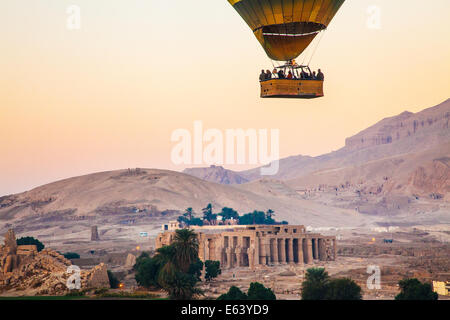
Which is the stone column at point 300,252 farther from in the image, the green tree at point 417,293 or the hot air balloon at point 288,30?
the hot air balloon at point 288,30

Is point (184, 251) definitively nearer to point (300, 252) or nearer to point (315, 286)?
point (315, 286)

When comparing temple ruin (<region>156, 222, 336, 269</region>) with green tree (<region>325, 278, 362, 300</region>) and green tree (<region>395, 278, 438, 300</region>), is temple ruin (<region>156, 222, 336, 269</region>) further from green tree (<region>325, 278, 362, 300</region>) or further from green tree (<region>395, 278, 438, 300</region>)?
green tree (<region>325, 278, 362, 300</region>)

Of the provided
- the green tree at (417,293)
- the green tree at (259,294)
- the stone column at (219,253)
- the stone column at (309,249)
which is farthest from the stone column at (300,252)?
the green tree at (259,294)

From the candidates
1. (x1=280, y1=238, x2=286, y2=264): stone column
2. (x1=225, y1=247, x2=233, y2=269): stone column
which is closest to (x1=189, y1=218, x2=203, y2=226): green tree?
(x1=280, y1=238, x2=286, y2=264): stone column

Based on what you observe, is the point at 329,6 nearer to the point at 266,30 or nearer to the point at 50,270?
the point at 266,30
